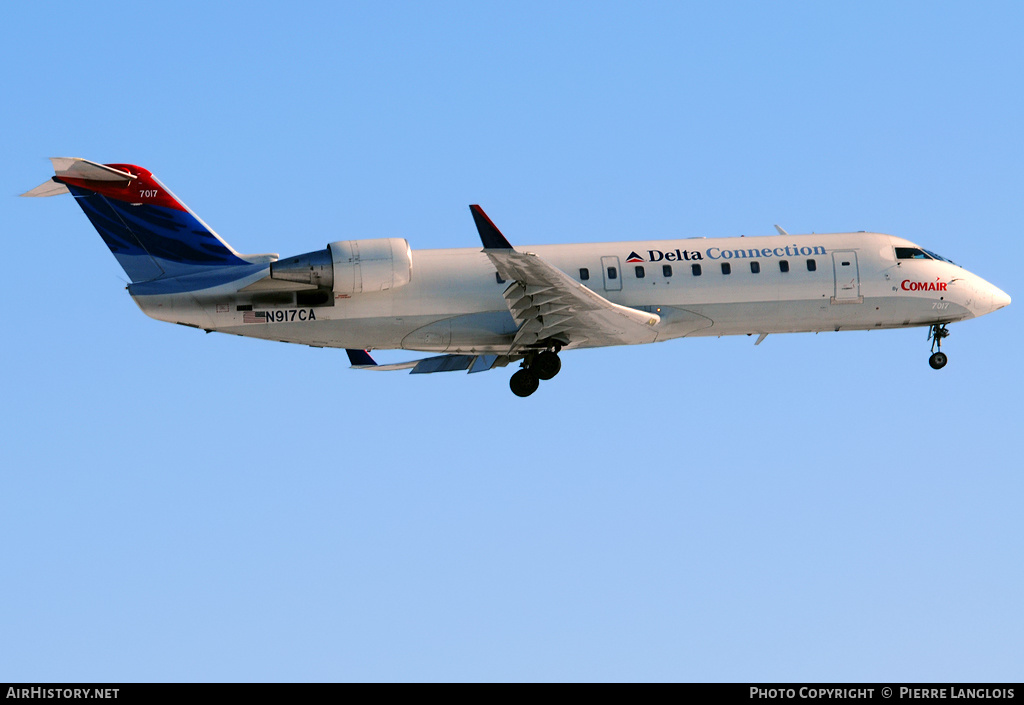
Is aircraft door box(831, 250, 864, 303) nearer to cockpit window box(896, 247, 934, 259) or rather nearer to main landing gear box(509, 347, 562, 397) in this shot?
cockpit window box(896, 247, 934, 259)

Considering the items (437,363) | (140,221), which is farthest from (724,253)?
(140,221)

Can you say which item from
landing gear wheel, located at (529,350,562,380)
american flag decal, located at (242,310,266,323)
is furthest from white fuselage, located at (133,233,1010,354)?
landing gear wheel, located at (529,350,562,380)

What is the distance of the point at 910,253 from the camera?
31.7m

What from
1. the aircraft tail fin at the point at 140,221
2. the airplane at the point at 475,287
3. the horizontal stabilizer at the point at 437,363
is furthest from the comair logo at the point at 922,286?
the aircraft tail fin at the point at 140,221

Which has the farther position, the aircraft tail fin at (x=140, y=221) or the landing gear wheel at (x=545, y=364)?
the landing gear wheel at (x=545, y=364)

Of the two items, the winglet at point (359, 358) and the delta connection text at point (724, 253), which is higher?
the delta connection text at point (724, 253)

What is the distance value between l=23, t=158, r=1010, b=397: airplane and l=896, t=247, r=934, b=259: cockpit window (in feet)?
1.97

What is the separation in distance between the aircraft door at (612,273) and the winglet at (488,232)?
Result: 381cm

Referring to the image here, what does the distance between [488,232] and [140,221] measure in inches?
325

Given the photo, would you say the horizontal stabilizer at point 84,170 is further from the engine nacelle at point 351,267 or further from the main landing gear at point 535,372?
the main landing gear at point 535,372

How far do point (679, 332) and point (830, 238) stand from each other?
442 cm

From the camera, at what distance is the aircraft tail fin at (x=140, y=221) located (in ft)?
95.1
